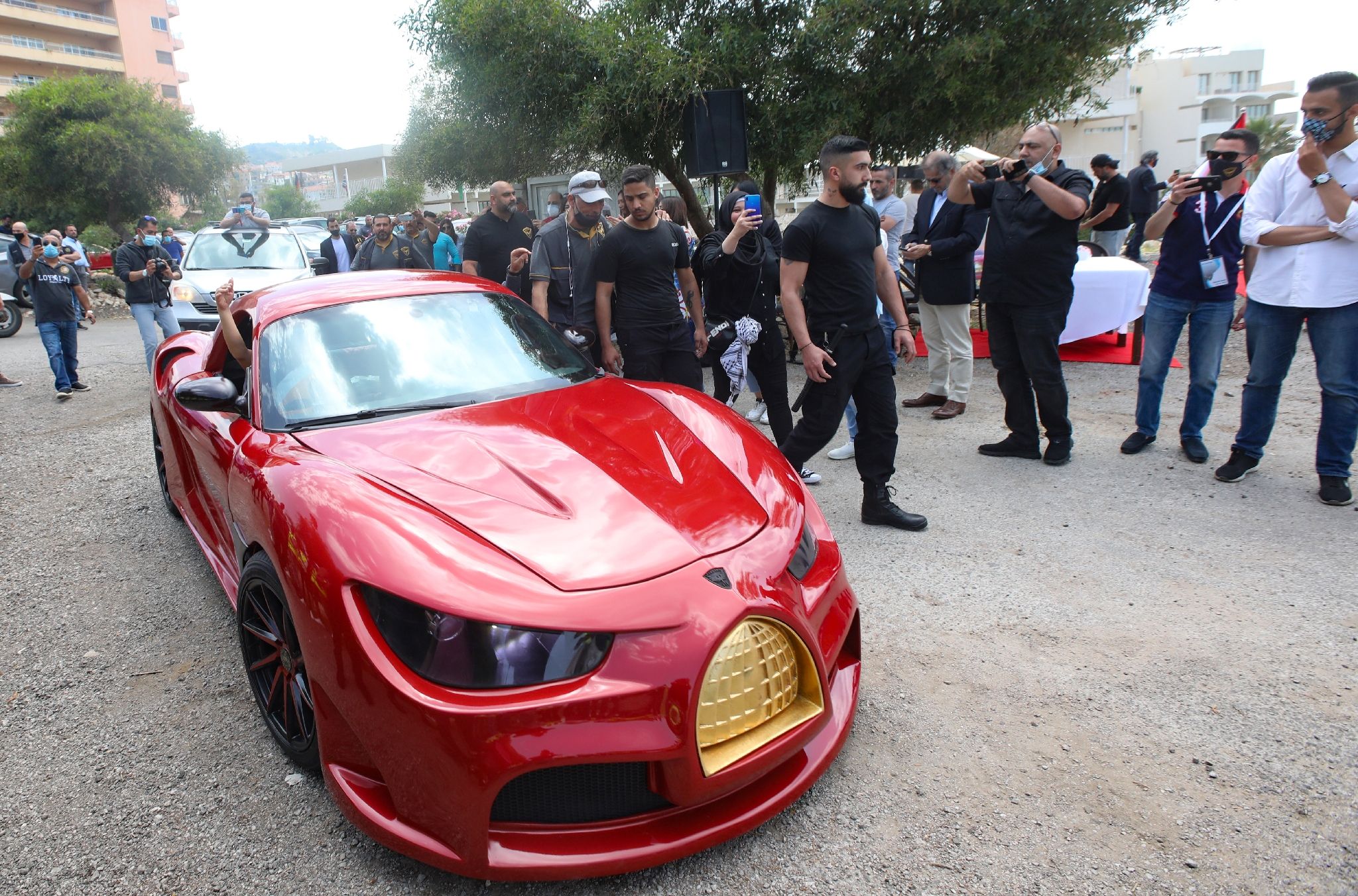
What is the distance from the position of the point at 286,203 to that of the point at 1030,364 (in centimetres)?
7452

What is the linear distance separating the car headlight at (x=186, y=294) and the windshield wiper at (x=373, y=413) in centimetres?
831

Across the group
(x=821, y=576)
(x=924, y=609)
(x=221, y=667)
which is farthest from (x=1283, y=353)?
(x=221, y=667)

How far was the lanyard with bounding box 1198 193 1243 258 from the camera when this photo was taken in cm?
489

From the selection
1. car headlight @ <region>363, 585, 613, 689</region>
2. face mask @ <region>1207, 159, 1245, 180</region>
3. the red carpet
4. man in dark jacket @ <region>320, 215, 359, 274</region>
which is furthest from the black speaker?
car headlight @ <region>363, 585, 613, 689</region>

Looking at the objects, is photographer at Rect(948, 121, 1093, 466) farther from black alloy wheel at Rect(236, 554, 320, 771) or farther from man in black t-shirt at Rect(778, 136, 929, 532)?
black alloy wheel at Rect(236, 554, 320, 771)

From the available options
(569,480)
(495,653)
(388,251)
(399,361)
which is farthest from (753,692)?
(388,251)

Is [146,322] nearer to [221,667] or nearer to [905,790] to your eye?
[221,667]

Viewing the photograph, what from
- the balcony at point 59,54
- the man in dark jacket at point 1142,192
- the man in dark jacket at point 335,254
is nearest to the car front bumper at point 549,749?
the man in dark jacket at point 1142,192

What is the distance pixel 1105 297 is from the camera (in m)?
7.80

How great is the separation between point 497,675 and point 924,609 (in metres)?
2.09

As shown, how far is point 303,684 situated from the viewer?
232 centimetres

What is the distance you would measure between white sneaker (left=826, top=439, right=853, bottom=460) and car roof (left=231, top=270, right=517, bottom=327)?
8.79 feet

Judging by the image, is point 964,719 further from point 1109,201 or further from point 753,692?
point 1109,201

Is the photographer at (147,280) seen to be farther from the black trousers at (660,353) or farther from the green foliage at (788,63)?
the black trousers at (660,353)
